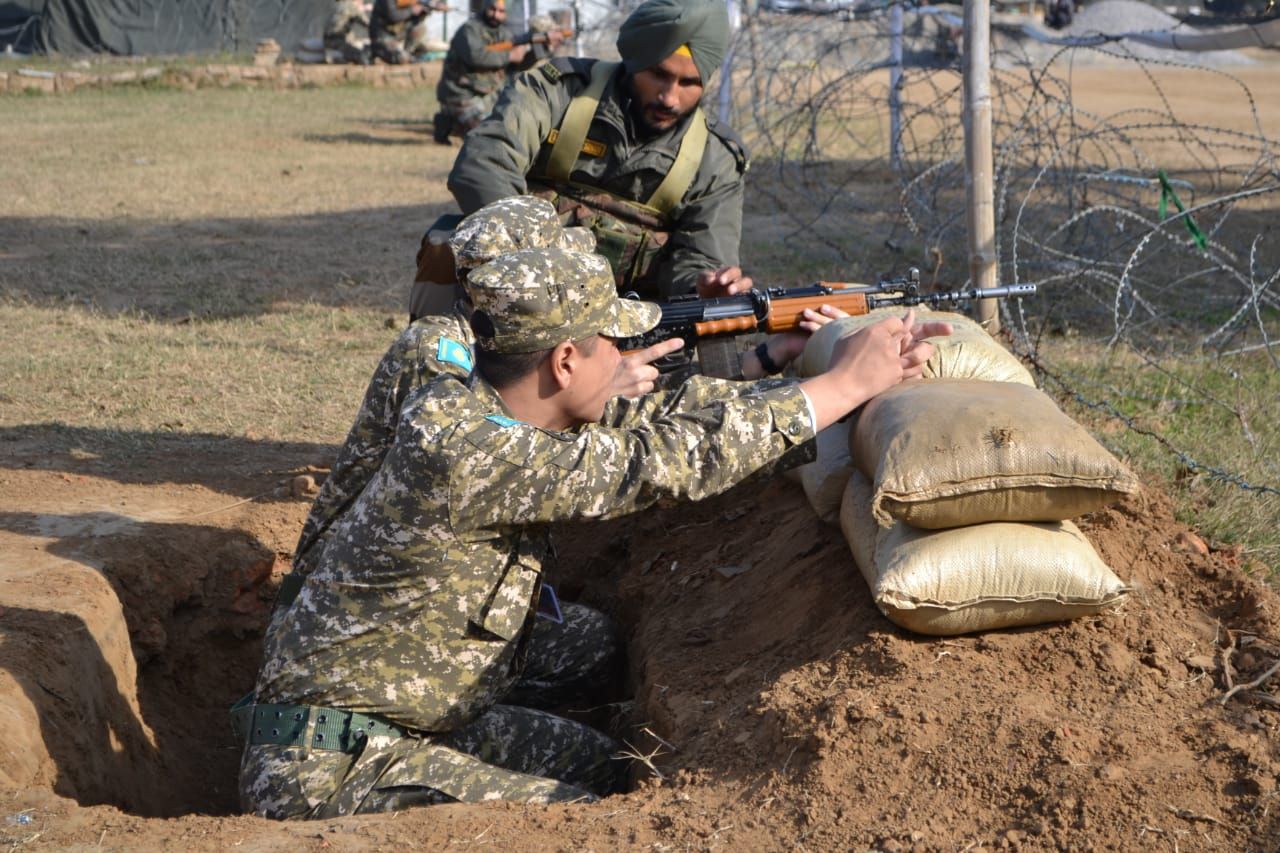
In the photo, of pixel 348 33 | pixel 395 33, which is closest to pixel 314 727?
pixel 395 33

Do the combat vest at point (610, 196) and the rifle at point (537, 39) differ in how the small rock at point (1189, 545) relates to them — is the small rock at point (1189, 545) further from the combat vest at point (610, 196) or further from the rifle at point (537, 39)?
the rifle at point (537, 39)

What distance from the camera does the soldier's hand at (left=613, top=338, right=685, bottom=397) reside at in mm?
3549

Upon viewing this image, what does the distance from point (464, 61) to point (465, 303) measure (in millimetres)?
11476

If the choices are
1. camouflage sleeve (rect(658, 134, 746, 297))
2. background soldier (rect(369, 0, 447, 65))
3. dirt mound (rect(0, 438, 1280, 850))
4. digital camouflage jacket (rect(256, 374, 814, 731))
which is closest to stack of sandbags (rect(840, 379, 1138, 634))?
dirt mound (rect(0, 438, 1280, 850))

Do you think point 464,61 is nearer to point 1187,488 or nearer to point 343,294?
point 343,294

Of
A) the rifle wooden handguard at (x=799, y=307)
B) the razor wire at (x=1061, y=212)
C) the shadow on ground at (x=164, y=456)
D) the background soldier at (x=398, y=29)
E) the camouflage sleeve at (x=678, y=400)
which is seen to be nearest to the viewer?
the camouflage sleeve at (x=678, y=400)

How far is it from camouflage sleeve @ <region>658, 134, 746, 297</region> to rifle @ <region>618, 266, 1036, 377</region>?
0.76 metres

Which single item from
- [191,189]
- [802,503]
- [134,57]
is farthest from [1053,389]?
[134,57]

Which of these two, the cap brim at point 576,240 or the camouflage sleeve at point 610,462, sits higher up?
the cap brim at point 576,240

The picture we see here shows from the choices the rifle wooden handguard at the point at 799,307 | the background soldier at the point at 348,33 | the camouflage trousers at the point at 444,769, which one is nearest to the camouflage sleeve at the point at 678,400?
the rifle wooden handguard at the point at 799,307

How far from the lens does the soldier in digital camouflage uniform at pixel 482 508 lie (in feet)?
9.29

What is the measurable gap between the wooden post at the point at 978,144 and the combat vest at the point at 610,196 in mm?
1025

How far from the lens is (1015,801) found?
2742 mm

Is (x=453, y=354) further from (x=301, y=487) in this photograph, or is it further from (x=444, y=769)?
(x=301, y=487)
